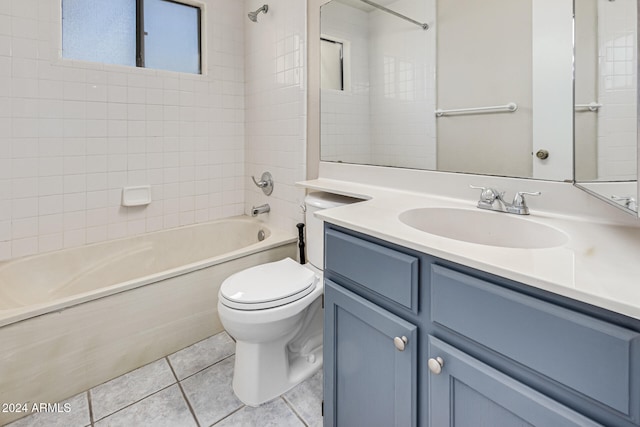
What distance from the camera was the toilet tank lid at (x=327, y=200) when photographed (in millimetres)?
1649

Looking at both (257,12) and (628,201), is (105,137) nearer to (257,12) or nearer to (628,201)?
(257,12)

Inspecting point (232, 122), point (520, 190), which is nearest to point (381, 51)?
point (520, 190)

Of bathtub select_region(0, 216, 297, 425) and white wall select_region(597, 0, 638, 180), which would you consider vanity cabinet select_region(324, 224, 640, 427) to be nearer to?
white wall select_region(597, 0, 638, 180)

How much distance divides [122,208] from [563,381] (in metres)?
2.39

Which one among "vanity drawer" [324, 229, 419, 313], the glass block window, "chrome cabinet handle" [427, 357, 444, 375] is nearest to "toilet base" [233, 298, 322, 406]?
"vanity drawer" [324, 229, 419, 313]

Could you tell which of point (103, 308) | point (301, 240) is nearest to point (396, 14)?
point (301, 240)

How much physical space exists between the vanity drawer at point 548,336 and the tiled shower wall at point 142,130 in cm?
152

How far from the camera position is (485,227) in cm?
116

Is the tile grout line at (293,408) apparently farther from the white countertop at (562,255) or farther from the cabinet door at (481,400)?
the white countertop at (562,255)

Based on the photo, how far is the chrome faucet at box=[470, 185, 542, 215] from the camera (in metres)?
1.11

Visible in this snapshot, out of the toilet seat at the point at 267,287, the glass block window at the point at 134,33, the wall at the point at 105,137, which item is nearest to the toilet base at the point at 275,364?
the toilet seat at the point at 267,287

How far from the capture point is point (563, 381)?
604 mm

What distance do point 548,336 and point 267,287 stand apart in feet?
3.48

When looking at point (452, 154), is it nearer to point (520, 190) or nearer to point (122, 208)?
point (520, 190)
